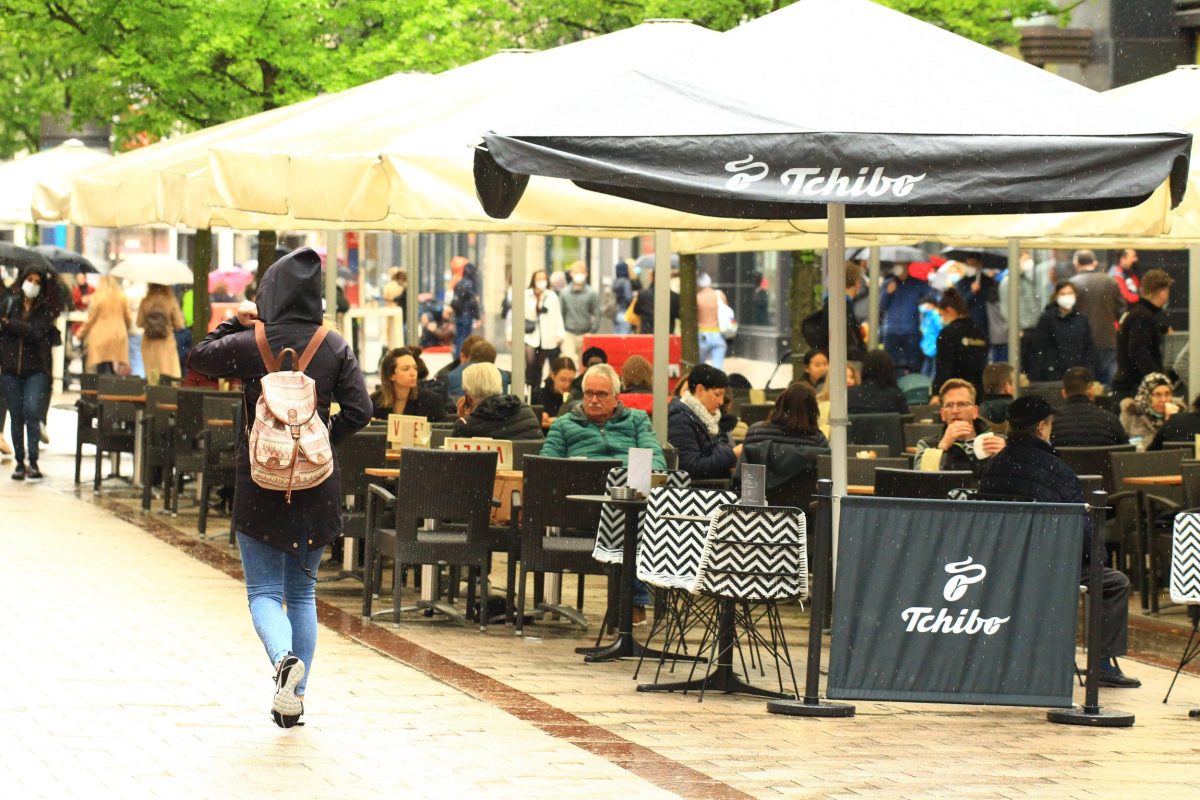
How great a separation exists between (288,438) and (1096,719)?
391 cm

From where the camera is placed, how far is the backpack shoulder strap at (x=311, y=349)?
9109mm

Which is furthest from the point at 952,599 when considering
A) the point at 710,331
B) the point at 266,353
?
the point at 710,331

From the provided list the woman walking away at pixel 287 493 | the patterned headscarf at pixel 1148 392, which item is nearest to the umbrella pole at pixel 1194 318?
the patterned headscarf at pixel 1148 392

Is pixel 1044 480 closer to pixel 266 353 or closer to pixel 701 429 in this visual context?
pixel 701 429

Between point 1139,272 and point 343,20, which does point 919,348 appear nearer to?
point 1139,272

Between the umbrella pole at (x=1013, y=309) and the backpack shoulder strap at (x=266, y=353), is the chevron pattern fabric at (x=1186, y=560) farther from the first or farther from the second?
Result: the umbrella pole at (x=1013, y=309)

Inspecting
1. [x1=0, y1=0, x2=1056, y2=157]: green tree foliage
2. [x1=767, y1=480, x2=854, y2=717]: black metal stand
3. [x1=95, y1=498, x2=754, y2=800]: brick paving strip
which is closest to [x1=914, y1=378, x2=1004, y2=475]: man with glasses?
[x1=767, y1=480, x2=854, y2=717]: black metal stand

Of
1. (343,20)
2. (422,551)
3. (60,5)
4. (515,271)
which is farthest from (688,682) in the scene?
(60,5)

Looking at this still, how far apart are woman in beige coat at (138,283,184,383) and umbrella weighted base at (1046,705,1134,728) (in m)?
15.5

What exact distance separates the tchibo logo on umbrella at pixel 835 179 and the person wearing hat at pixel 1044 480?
1.98m

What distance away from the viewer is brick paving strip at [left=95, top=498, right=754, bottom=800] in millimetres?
8188

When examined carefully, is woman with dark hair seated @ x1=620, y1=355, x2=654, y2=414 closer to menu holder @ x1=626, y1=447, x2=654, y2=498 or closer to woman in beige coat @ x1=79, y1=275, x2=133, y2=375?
menu holder @ x1=626, y1=447, x2=654, y2=498

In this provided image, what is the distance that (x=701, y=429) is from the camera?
45.2 feet

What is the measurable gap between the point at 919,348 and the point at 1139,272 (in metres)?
3.05
